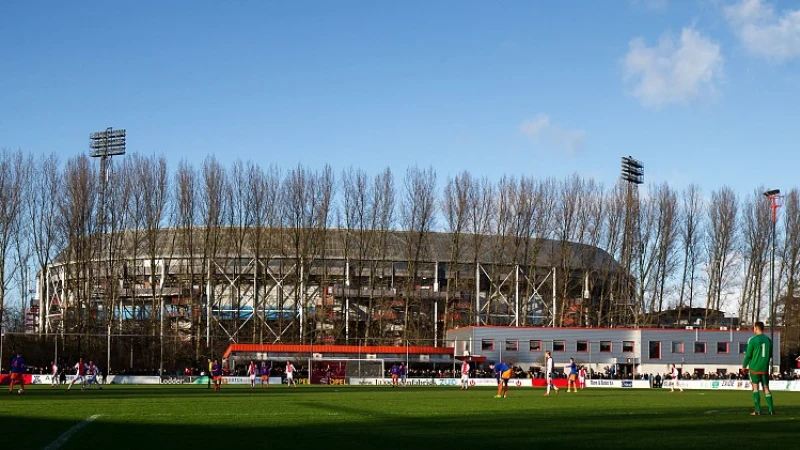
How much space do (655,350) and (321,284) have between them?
1371 inches

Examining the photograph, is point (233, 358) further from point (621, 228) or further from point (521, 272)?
point (621, 228)

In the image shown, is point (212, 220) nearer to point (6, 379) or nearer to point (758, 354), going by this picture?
point (6, 379)

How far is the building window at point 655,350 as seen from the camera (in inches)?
3814

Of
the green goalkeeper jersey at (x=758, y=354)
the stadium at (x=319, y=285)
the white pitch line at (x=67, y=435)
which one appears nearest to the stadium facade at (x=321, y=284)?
the stadium at (x=319, y=285)

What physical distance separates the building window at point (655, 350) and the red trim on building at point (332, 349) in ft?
64.9

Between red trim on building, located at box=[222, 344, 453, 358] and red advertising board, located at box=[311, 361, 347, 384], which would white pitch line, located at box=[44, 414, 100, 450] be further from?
red trim on building, located at box=[222, 344, 453, 358]

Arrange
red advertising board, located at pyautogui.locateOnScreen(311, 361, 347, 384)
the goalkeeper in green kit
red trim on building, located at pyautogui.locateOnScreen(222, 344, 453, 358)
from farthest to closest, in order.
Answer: red trim on building, located at pyautogui.locateOnScreen(222, 344, 453, 358), red advertising board, located at pyautogui.locateOnScreen(311, 361, 347, 384), the goalkeeper in green kit

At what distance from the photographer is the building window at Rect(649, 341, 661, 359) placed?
3814 inches

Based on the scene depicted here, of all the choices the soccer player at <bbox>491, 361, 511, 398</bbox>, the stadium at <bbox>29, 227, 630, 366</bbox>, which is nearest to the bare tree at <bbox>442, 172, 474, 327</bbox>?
the stadium at <bbox>29, 227, 630, 366</bbox>

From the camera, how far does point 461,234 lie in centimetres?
10338

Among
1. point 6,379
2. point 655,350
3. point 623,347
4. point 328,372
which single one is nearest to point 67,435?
point 6,379

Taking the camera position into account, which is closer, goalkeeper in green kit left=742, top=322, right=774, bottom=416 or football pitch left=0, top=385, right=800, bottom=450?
football pitch left=0, top=385, right=800, bottom=450

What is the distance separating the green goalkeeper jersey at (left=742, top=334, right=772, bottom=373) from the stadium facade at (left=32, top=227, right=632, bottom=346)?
250 feet

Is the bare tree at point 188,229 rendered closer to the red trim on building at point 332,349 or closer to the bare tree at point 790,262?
the red trim on building at point 332,349
